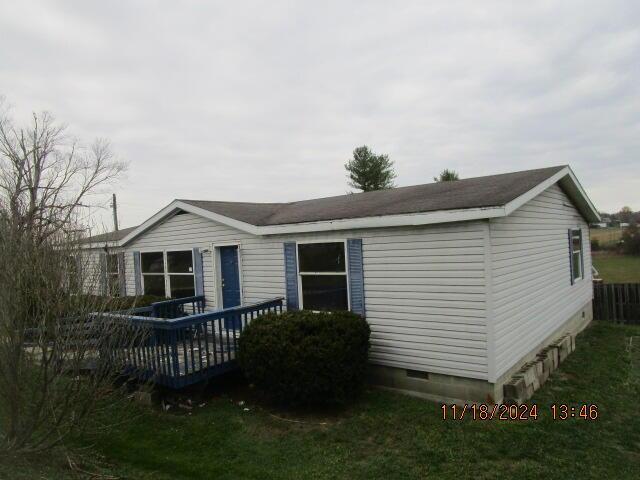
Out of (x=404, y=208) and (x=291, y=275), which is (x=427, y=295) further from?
(x=291, y=275)

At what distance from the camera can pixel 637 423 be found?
216 inches

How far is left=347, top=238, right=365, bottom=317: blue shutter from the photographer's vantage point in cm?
697

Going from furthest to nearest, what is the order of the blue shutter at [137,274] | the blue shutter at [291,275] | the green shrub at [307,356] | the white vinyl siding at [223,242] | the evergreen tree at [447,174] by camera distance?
the evergreen tree at [447,174] → the blue shutter at [137,274] → the white vinyl siding at [223,242] → the blue shutter at [291,275] → the green shrub at [307,356]

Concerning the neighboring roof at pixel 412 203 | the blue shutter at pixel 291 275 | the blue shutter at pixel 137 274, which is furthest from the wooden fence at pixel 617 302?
the blue shutter at pixel 137 274

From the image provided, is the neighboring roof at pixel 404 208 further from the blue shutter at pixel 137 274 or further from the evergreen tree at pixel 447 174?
the evergreen tree at pixel 447 174

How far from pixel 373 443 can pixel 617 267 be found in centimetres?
2898

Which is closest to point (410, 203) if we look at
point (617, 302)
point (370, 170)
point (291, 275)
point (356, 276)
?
point (356, 276)

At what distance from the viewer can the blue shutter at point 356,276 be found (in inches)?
275

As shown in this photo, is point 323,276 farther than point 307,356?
Yes

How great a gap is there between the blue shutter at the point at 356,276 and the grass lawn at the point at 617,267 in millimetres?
19439

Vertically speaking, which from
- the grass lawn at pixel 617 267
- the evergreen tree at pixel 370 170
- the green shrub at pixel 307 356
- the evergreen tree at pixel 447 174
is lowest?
the grass lawn at pixel 617 267

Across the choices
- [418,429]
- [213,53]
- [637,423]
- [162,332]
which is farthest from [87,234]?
[637,423]

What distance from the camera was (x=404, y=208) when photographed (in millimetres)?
6645

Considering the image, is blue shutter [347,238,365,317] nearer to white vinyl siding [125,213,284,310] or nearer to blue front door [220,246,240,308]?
white vinyl siding [125,213,284,310]
